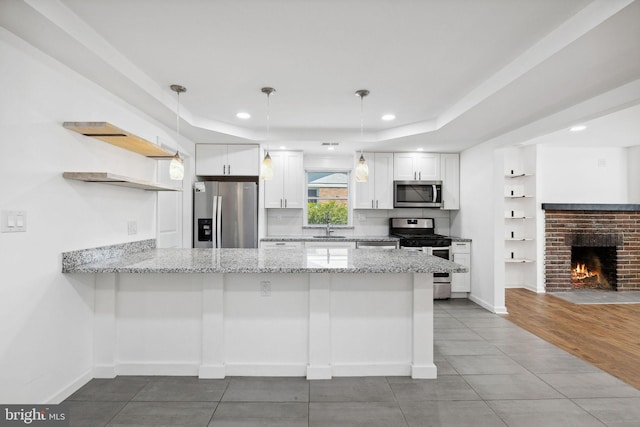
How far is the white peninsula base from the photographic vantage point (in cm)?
245

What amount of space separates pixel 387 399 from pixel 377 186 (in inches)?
131

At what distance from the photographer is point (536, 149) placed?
203 inches

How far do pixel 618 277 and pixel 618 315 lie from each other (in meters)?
1.71

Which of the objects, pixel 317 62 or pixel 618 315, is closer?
pixel 317 62

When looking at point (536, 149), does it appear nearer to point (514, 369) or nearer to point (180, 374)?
point (514, 369)

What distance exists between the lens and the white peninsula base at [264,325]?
2.45 meters

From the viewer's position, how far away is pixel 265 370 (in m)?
2.45

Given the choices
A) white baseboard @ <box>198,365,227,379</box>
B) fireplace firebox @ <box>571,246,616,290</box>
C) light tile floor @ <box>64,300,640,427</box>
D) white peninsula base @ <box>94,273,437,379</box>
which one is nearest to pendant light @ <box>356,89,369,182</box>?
white peninsula base @ <box>94,273,437,379</box>

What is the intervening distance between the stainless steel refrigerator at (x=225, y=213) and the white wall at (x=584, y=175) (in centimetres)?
467

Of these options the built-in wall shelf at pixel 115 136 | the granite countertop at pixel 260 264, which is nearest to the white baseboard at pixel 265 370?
the granite countertop at pixel 260 264

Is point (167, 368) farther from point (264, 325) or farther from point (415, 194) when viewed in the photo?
point (415, 194)

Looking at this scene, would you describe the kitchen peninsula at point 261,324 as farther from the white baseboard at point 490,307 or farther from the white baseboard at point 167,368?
the white baseboard at point 490,307

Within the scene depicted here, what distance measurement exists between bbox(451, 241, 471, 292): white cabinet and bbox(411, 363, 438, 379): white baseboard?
101 inches

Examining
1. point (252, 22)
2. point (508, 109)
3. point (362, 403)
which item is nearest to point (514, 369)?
point (362, 403)
